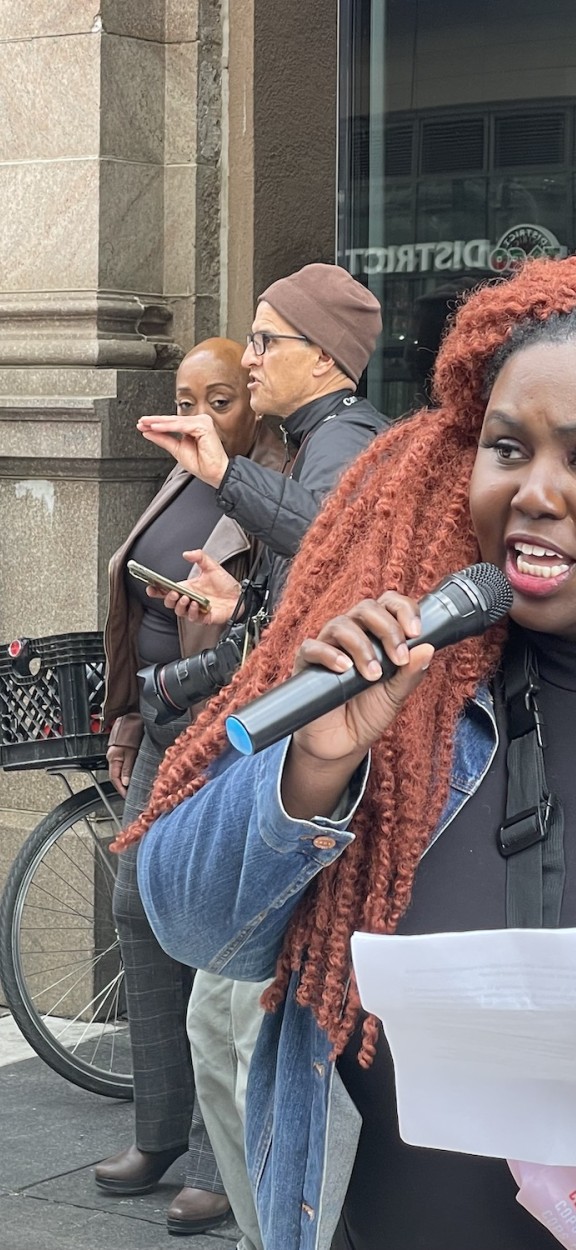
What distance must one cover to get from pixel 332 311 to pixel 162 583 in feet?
3.53

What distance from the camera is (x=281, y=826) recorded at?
1544 mm

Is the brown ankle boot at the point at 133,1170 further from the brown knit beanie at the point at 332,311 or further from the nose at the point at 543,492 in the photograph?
the nose at the point at 543,492

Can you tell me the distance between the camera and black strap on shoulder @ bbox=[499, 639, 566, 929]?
1619 mm

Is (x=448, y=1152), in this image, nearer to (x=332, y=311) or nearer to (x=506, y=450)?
(x=506, y=450)

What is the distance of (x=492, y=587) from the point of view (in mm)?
1589

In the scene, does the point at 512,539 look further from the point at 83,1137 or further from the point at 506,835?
the point at 83,1137

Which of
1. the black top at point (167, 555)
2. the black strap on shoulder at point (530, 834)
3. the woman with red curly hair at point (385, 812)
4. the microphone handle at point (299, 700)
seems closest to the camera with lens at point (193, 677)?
the black top at point (167, 555)

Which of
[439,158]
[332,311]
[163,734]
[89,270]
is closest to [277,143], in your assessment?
[439,158]

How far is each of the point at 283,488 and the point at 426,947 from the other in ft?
7.81

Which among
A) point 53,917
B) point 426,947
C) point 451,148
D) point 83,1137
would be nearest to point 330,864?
point 426,947

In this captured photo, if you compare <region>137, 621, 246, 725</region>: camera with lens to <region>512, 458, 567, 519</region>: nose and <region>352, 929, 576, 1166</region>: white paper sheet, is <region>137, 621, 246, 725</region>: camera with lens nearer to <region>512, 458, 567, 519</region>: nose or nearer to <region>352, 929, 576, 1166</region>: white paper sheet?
<region>512, 458, 567, 519</region>: nose

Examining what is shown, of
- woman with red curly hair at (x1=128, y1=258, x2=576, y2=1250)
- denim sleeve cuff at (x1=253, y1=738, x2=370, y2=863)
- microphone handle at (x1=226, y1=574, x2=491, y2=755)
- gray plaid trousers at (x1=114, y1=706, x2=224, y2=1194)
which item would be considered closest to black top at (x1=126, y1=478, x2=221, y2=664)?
gray plaid trousers at (x1=114, y1=706, x2=224, y2=1194)

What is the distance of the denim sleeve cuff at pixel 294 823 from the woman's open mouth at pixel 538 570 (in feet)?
0.77

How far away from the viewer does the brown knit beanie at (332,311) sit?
427 centimetres
